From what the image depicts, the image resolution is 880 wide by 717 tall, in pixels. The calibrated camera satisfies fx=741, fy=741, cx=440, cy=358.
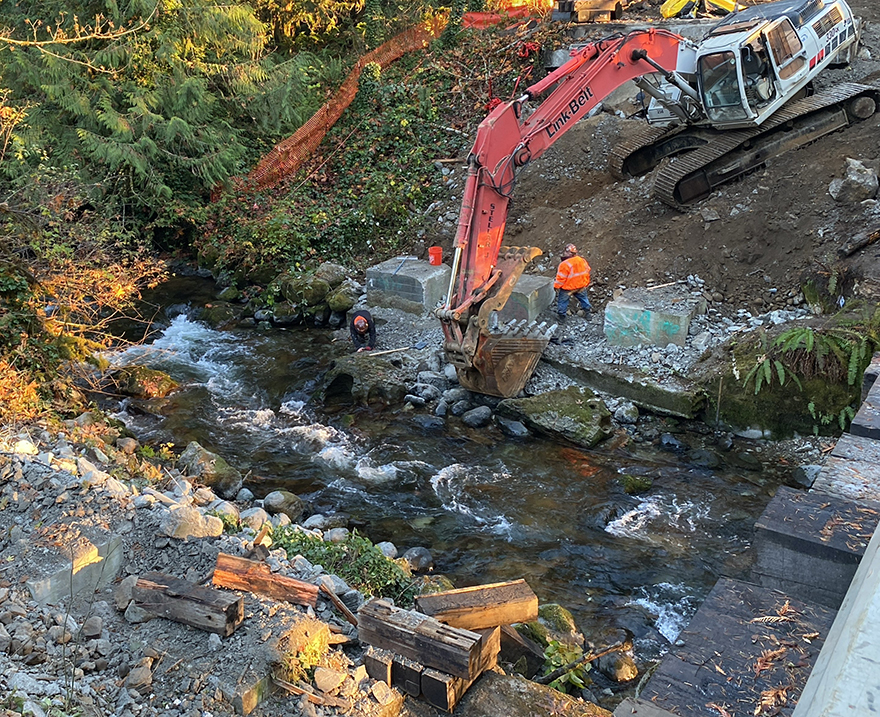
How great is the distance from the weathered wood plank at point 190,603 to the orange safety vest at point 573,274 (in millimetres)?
6929

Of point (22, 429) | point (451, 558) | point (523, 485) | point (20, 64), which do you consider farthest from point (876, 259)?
point (20, 64)

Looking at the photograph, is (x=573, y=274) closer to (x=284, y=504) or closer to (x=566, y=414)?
(x=566, y=414)

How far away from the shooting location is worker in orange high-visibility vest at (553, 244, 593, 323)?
32.9 ft

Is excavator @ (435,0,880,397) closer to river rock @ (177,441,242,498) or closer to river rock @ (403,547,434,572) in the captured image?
river rock @ (403,547,434,572)

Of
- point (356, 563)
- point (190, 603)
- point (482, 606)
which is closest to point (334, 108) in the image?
point (356, 563)

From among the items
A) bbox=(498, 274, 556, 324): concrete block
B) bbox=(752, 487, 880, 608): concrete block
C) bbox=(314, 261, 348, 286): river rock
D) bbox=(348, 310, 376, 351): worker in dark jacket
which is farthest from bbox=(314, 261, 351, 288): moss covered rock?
bbox=(752, 487, 880, 608): concrete block

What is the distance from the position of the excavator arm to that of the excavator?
15 mm

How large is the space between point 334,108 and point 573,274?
30.7 feet

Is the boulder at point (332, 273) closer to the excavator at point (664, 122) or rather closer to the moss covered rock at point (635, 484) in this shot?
the excavator at point (664, 122)

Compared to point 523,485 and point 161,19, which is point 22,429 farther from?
point 161,19

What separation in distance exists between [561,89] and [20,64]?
1029 cm

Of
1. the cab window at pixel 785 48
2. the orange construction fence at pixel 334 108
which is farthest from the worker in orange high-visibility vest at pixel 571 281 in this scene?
the orange construction fence at pixel 334 108

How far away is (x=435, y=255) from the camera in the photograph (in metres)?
12.1

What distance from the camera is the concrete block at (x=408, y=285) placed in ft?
37.9
